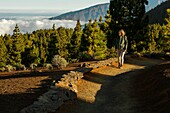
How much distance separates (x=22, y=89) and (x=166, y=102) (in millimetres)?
6528

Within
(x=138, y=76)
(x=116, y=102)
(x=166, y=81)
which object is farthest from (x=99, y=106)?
(x=138, y=76)

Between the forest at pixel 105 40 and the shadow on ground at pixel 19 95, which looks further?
the forest at pixel 105 40

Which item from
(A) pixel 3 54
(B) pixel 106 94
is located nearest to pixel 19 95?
(B) pixel 106 94

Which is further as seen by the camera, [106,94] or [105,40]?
[105,40]

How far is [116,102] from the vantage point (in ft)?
45.4

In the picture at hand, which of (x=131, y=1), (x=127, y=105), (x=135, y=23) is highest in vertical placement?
(x=131, y=1)

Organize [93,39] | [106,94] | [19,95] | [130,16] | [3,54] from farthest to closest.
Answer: [3,54], [93,39], [130,16], [106,94], [19,95]

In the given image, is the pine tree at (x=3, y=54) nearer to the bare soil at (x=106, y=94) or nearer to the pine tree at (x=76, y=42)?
the pine tree at (x=76, y=42)

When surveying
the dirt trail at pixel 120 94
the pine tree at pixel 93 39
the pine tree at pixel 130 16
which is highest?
the pine tree at pixel 130 16

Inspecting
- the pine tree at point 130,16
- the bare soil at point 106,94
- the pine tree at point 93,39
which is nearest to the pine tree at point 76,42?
the pine tree at point 93,39

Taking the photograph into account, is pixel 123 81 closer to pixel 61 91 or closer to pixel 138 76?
pixel 138 76

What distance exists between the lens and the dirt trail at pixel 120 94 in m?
12.4

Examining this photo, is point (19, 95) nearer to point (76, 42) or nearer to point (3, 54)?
point (76, 42)

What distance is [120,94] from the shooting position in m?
15.3
